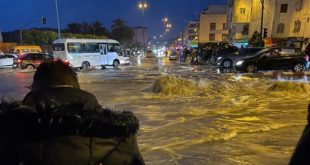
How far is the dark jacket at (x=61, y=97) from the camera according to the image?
2.00 meters

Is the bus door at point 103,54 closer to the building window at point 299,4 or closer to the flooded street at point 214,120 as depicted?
the flooded street at point 214,120

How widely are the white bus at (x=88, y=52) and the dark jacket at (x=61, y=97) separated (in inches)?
1035

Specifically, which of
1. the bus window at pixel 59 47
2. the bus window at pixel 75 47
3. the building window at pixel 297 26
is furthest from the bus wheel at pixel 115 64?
the building window at pixel 297 26

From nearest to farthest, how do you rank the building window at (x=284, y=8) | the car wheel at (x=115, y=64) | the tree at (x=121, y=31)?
the car wheel at (x=115, y=64), the building window at (x=284, y=8), the tree at (x=121, y=31)

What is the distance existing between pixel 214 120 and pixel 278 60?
15849 mm

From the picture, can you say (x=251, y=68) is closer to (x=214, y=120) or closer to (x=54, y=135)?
A: (x=214, y=120)

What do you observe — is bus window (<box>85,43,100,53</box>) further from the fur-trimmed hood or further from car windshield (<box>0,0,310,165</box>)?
the fur-trimmed hood

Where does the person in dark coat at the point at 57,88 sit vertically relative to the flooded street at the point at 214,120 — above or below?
above

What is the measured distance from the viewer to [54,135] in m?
1.87

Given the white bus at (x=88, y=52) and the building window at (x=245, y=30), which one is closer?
the white bus at (x=88, y=52)

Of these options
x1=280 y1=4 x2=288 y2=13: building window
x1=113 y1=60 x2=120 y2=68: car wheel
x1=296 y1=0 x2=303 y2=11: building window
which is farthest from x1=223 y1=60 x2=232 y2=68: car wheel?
x1=280 y1=4 x2=288 y2=13: building window

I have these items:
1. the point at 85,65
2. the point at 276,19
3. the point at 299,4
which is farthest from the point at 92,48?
the point at 276,19

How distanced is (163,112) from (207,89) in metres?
4.78

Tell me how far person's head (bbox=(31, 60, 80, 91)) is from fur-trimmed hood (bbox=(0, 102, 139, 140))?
1.13 feet
